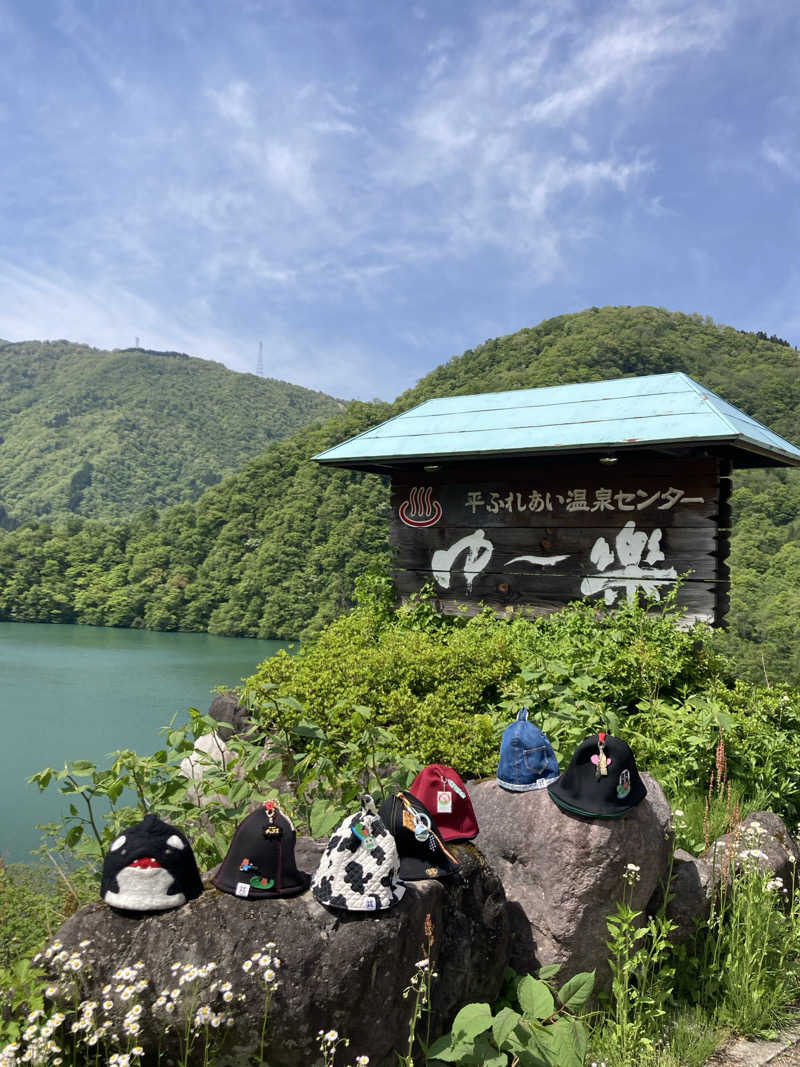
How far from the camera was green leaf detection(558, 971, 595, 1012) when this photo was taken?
2.41 metres

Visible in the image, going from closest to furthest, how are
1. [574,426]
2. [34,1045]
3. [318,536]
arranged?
1. [34,1045]
2. [574,426]
3. [318,536]

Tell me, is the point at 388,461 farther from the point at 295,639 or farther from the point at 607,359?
the point at 607,359

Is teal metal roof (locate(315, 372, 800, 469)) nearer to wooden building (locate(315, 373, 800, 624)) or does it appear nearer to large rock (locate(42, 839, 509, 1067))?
wooden building (locate(315, 373, 800, 624))

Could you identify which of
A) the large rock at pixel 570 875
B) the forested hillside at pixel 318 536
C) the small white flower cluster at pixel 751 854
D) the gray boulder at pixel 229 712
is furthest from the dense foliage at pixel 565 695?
the forested hillside at pixel 318 536

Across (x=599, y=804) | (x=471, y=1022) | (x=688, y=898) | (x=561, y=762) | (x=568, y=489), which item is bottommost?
(x=688, y=898)

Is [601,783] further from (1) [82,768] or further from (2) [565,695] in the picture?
(1) [82,768]

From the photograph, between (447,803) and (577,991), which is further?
(447,803)

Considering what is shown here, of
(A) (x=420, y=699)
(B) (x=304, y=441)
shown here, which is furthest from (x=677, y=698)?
(B) (x=304, y=441)

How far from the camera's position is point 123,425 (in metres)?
83.8

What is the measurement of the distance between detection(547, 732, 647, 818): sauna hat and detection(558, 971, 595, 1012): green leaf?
0.53 meters

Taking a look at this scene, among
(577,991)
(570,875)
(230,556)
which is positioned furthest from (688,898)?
(230,556)

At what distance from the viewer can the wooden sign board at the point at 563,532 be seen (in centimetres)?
585

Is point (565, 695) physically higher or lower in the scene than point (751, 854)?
higher

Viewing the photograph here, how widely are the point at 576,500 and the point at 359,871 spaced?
4.86m
